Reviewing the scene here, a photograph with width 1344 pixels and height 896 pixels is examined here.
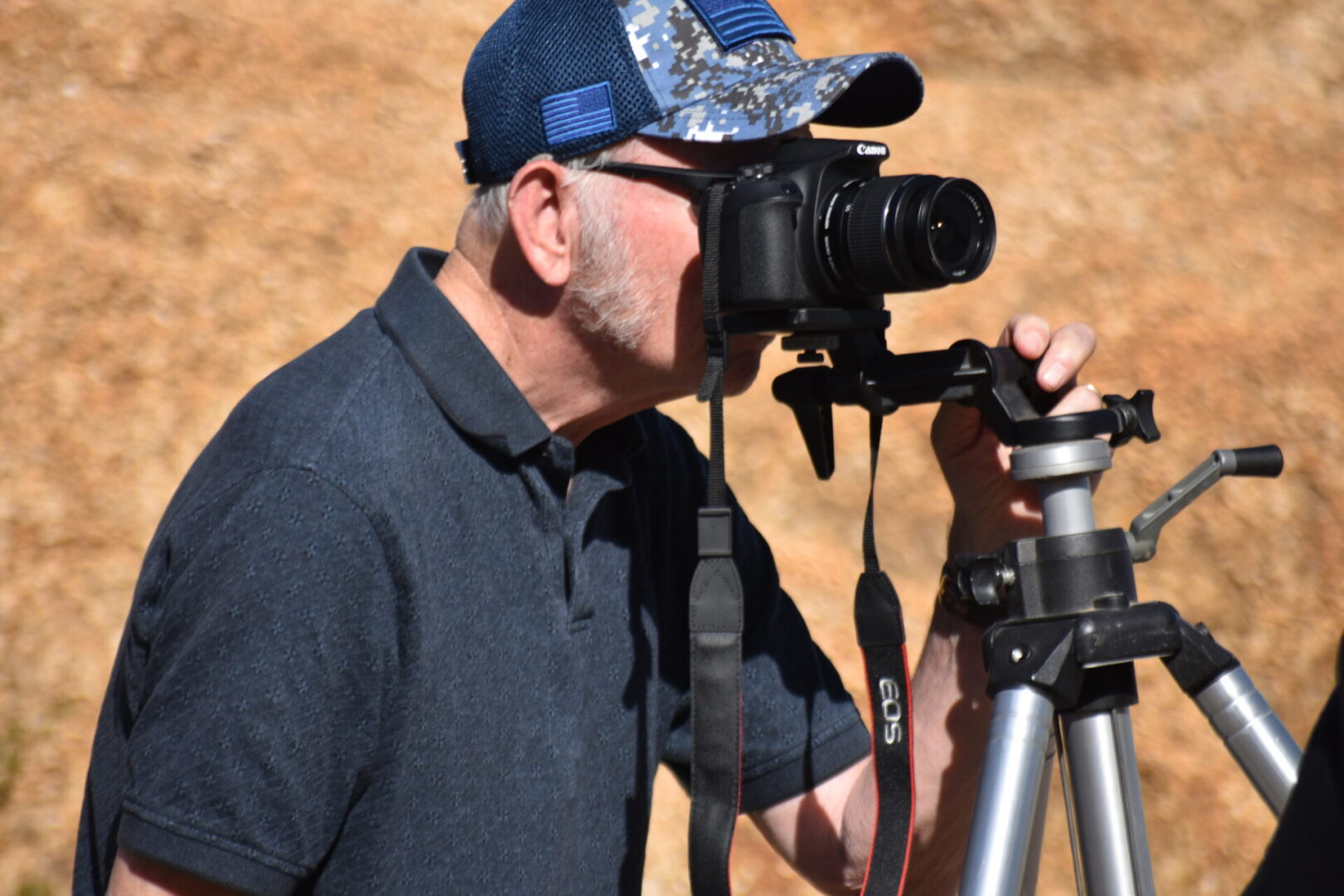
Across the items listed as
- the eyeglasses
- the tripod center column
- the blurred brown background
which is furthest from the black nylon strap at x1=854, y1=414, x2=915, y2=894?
the blurred brown background

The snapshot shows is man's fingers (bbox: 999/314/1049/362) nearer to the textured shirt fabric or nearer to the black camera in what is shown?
the black camera

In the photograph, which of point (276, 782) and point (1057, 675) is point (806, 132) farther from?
point (276, 782)

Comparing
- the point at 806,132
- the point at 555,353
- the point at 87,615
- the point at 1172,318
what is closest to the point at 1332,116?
the point at 1172,318

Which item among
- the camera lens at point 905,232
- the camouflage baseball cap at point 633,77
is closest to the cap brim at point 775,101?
the camouflage baseball cap at point 633,77

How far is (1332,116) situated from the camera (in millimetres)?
3867

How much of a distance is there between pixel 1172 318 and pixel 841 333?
2454mm

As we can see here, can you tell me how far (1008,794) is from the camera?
3.99 feet

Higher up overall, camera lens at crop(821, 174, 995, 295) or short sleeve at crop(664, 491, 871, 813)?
camera lens at crop(821, 174, 995, 295)

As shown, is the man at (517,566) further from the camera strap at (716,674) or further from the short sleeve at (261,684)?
the camera strap at (716,674)

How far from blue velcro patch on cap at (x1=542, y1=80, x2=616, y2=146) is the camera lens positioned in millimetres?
298

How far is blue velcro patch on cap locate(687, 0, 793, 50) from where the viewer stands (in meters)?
1.56

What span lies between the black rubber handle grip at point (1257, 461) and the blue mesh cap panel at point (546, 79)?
750 millimetres

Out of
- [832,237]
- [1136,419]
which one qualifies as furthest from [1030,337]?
[832,237]

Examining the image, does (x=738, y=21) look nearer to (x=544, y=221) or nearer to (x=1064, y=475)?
(x=544, y=221)
